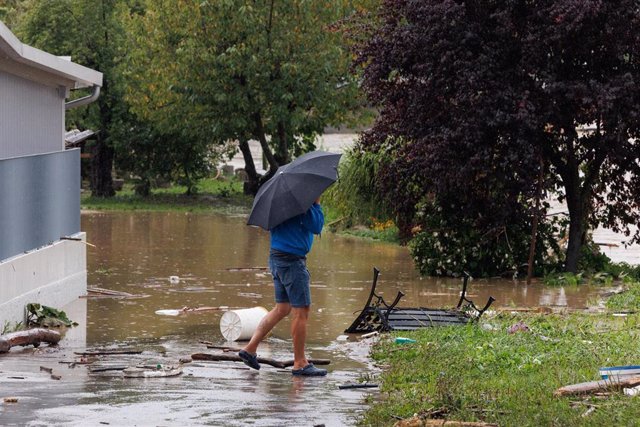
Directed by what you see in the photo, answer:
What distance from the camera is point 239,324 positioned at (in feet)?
42.3

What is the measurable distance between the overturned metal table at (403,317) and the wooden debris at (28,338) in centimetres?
328

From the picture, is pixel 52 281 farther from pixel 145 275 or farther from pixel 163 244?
pixel 163 244

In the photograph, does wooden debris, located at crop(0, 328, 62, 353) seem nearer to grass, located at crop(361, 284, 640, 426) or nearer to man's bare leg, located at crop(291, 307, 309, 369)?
man's bare leg, located at crop(291, 307, 309, 369)

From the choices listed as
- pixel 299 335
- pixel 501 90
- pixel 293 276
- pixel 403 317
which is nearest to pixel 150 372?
pixel 299 335

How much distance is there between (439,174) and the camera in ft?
61.0

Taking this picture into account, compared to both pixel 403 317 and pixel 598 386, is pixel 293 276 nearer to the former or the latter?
pixel 598 386

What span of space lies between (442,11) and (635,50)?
9.56ft

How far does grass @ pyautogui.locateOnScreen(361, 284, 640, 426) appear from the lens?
331 inches

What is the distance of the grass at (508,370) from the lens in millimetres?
8406

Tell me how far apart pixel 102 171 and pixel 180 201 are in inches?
129

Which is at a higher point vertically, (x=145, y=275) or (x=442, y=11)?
(x=442, y=11)

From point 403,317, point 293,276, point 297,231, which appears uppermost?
point 297,231

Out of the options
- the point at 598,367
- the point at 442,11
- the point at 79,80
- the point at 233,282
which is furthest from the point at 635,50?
the point at 598,367

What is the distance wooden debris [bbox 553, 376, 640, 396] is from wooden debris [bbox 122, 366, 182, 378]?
3.39m
